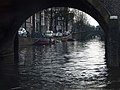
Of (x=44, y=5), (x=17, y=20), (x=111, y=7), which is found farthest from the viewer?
(x=17, y=20)

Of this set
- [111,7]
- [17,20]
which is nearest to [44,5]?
[17,20]

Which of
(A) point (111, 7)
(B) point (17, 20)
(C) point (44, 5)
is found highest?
Result: (C) point (44, 5)

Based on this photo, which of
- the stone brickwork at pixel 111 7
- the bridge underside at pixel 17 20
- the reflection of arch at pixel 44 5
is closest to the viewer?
the bridge underside at pixel 17 20

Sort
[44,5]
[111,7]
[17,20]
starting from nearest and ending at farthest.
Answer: [111,7] → [44,5] → [17,20]

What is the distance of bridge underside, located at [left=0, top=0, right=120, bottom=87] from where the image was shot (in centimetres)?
2100

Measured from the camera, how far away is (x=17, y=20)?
29125mm

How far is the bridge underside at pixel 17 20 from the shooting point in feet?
68.9

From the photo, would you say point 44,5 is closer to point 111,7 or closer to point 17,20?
point 17,20

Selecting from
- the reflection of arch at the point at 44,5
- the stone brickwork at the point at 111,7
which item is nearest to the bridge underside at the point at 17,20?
the reflection of arch at the point at 44,5

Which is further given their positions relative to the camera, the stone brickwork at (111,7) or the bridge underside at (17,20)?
the stone brickwork at (111,7)

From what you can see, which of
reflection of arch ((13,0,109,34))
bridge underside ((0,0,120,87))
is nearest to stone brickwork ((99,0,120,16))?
bridge underside ((0,0,120,87))

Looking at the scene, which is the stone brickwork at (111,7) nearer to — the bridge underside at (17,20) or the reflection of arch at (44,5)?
the bridge underside at (17,20)

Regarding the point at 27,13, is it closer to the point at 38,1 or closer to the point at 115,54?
the point at 38,1

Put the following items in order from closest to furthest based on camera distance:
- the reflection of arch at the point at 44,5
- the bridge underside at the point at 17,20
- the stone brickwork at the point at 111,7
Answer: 1. the bridge underside at the point at 17,20
2. the stone brickwork at the point at 111,7
3. the reflection of arch at the point at 44,5
